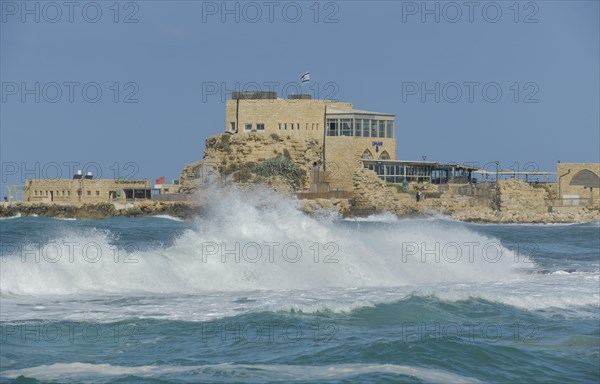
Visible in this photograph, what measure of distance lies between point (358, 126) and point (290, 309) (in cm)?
3993

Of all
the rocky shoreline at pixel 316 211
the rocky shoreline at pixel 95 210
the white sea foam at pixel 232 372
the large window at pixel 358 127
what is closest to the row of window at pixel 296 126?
the large window at pixel 358 127

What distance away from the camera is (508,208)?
2058 inches

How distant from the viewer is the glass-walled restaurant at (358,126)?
5450cm

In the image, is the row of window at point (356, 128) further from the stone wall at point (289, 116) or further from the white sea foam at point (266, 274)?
the white sea foam at point (266, 274)

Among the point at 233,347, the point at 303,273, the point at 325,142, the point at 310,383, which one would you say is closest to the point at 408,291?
the point at 303,273

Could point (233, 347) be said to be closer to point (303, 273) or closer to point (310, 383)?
point (310, 383)

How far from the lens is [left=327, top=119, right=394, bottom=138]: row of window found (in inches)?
2146

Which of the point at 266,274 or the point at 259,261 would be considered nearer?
the point at 266,274

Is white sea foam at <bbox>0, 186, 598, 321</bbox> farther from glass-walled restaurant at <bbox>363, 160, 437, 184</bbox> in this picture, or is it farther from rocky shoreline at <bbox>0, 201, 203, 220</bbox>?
glass-walled restaurant at <bbox>363, 160, 437, 184</bbox>

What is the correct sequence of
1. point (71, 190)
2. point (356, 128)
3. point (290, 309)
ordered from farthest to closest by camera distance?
1. point (71, 190)
2. point (356, 128)
3. point (290, 309)

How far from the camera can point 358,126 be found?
54.7m

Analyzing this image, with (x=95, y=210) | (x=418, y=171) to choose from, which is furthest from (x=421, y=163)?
(x=95, y=210)

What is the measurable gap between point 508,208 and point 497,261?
93.0 feet

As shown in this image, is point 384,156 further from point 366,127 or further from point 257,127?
point 257,127
